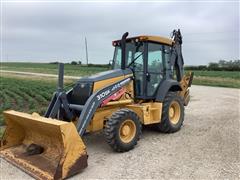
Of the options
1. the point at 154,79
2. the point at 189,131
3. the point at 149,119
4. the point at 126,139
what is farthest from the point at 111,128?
the point at 189,131

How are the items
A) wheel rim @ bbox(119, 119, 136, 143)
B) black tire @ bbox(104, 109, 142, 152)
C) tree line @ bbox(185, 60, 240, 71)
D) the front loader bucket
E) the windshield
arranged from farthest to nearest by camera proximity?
tree line @ bbox(185, 60, 240, 71), the windshield, wheel rim @ bbox(119, 119, 136, 143), black tire @ bbox(104, 109, 142, 152), the front loader bucket

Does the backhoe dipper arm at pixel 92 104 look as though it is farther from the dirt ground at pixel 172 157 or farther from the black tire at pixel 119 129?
the dirt ground at pixel 172 157

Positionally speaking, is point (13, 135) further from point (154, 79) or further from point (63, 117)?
point (154, 79)

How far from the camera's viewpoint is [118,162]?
5.54 metres

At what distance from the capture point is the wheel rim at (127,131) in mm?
5931

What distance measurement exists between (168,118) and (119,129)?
1.87m

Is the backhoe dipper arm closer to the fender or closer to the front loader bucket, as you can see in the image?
the front loader bucket

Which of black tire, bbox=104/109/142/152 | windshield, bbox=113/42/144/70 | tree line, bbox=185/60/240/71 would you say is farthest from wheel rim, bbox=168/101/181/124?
tree line, bbox=185/60/240/71

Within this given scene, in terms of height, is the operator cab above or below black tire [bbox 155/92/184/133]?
above

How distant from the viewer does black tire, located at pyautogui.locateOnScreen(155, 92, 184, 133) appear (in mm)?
7137

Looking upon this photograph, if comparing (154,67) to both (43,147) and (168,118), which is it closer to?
(168,118)

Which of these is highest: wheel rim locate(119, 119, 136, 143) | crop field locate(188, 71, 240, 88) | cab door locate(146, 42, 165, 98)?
cab door locate(146, 42, 165, 98)

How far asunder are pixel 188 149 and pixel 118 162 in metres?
1.56

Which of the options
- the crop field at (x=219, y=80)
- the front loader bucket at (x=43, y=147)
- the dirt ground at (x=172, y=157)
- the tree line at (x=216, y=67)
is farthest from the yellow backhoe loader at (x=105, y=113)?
the tree line at (x=216, y=67)
